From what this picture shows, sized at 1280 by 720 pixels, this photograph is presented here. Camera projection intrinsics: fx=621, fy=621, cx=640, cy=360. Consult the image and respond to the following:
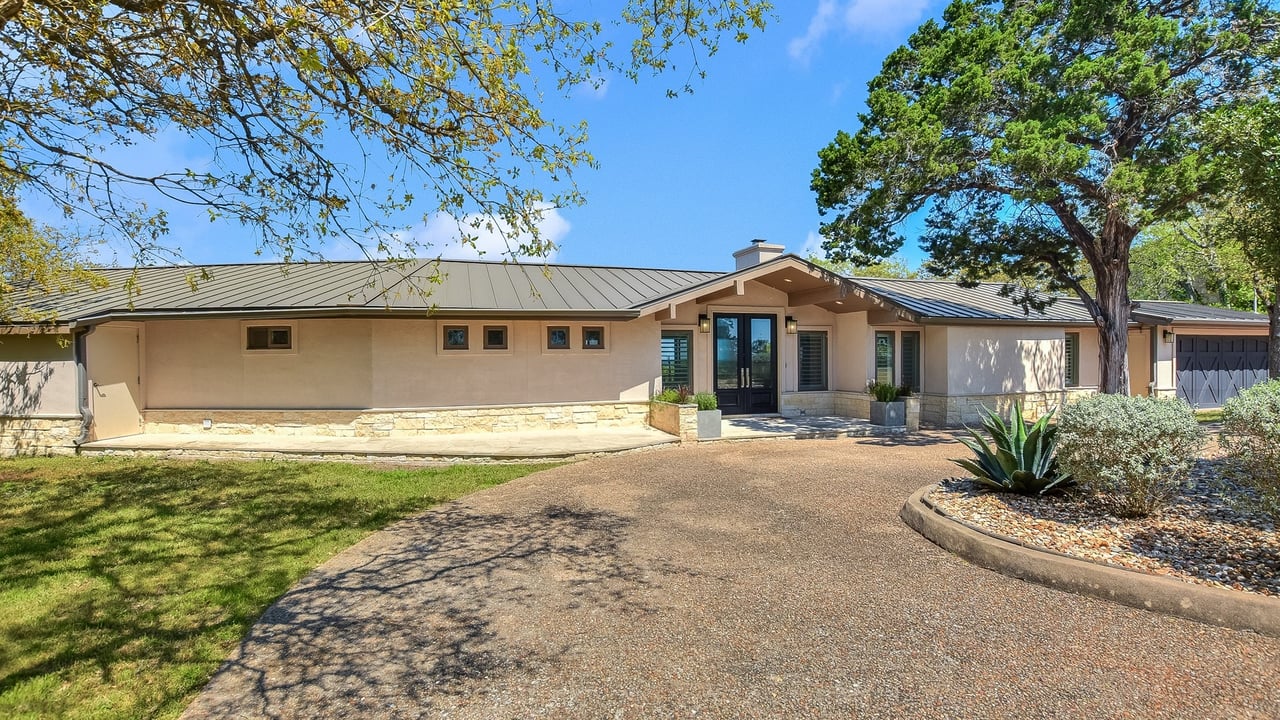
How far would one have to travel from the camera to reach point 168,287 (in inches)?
507

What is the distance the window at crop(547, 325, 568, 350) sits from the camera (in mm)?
12672

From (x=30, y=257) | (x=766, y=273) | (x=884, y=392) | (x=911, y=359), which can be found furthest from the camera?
(x=911, y=359)

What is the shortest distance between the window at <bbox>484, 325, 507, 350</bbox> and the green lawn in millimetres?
3469

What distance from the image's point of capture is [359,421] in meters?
11.5

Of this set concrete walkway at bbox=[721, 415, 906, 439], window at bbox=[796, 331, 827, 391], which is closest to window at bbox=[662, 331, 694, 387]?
concrete walkway at bbox=[721, 415, 906, 439]

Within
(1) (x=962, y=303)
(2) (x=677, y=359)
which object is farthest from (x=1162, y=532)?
(1) (x=962, y=303)

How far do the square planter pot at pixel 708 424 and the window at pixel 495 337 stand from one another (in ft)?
13.6

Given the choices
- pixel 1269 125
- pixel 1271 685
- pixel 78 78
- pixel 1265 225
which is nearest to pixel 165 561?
pixel 78 78

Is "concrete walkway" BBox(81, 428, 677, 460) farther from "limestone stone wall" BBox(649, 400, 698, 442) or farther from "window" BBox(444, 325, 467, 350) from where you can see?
"window" BBox(444, 325, 467, 350)

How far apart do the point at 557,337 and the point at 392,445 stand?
3816mm

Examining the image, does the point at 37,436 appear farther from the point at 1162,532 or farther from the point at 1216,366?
the point at 1216,366

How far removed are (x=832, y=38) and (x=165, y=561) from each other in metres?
9.49

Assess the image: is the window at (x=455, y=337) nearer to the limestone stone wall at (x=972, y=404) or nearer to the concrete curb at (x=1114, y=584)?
the concrete curb at (x=1114, y=584)

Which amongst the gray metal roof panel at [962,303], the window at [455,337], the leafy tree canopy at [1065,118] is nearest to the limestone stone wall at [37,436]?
the window at [455,337]
